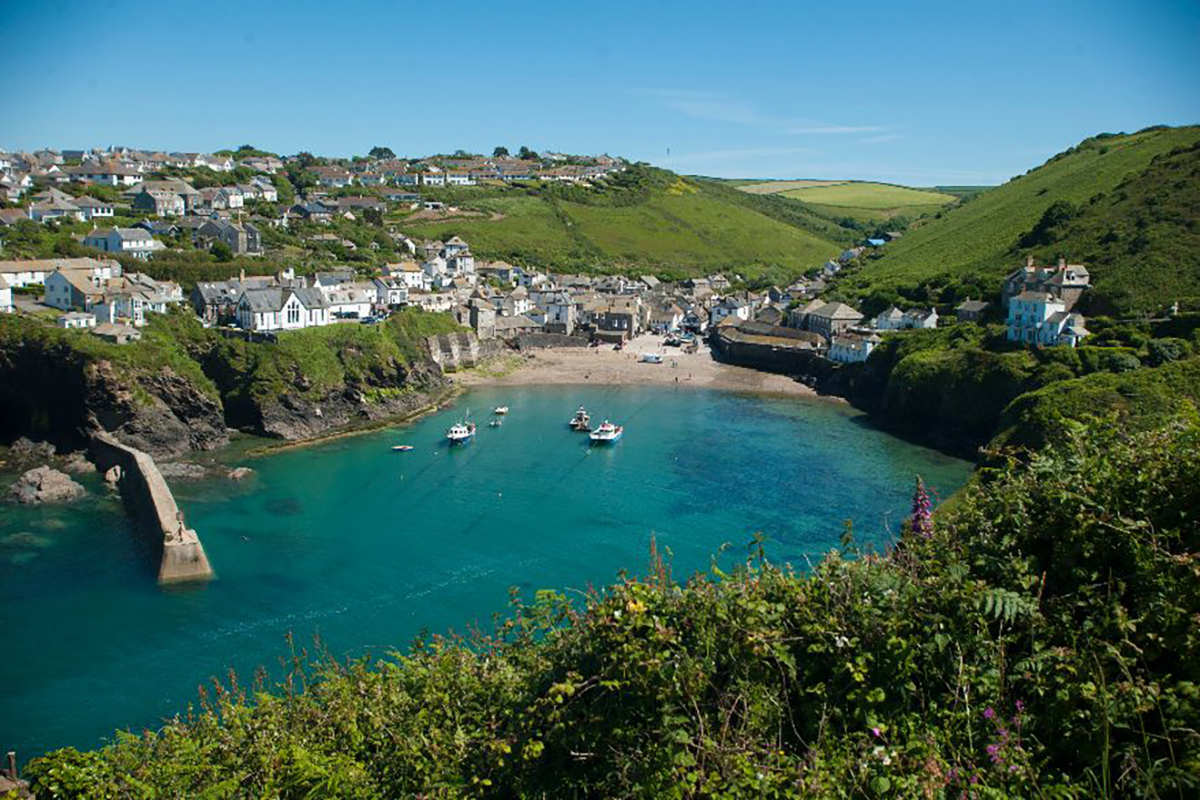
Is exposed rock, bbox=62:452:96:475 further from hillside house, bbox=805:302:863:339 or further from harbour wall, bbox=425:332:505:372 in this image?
hillside house, bbox=805:302:863:339

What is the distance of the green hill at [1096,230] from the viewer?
5478 cm

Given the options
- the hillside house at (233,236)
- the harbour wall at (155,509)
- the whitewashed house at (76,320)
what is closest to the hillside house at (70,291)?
the whitewashed house at (76,320)

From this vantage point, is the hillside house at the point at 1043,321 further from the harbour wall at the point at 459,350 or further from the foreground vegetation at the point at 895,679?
the foreground vegetation at the point at 895,679

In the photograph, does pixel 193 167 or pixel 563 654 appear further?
pixel 193 167

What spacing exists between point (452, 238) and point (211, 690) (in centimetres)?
8346

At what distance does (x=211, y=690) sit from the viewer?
22.0 metres

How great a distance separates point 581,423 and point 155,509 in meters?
24.8

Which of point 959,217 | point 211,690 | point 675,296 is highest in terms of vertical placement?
point 959,217

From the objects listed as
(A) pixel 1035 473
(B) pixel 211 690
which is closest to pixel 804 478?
(B) pixel 211 690

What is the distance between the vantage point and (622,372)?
6794cm

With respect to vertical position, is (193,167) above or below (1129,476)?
above

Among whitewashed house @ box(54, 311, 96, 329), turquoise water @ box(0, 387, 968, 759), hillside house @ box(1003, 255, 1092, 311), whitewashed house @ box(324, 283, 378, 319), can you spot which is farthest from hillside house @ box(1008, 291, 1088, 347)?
whitewashed house @ box(54, 311, 96, 329)

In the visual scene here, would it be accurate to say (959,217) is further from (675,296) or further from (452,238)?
(452,238)

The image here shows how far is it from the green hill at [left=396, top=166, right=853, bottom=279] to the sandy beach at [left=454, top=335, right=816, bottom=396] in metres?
34.7
